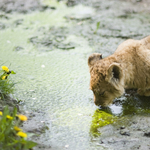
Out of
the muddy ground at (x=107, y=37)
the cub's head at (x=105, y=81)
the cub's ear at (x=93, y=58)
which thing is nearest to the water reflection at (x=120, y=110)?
the muddy ground at (x=107, y=37)

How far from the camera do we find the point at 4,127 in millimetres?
2768

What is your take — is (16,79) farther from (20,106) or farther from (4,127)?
(4,127)

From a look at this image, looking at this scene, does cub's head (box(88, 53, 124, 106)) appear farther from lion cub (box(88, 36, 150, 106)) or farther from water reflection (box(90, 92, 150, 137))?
water reflection (box(90, 92, 150, 137))

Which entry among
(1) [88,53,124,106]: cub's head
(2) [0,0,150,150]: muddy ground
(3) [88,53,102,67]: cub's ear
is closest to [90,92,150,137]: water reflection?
(2) [0,0,150,150]: muddy ground

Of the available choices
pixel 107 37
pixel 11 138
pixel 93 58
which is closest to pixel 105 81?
pixel 93 58

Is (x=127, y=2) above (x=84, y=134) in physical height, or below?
above

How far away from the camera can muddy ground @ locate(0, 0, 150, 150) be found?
346cm

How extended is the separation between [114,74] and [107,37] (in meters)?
3.27

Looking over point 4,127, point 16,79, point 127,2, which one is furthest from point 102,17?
point 4,127

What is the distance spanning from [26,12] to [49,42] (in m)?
2.79

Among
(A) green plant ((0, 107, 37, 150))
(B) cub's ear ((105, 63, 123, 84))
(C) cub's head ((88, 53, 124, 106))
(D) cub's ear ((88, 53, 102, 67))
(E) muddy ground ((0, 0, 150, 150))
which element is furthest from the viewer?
(D) cub's ear ((88, 53, 102, 67))

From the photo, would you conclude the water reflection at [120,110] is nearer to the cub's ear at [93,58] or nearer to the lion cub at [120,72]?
the lion cub at [120,72]

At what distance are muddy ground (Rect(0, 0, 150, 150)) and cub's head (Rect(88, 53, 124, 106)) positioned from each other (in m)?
0.36

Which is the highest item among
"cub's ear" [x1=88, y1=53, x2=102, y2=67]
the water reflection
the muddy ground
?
"cub's ear" [x1=88, y1=53, x2=102, y2=67]
